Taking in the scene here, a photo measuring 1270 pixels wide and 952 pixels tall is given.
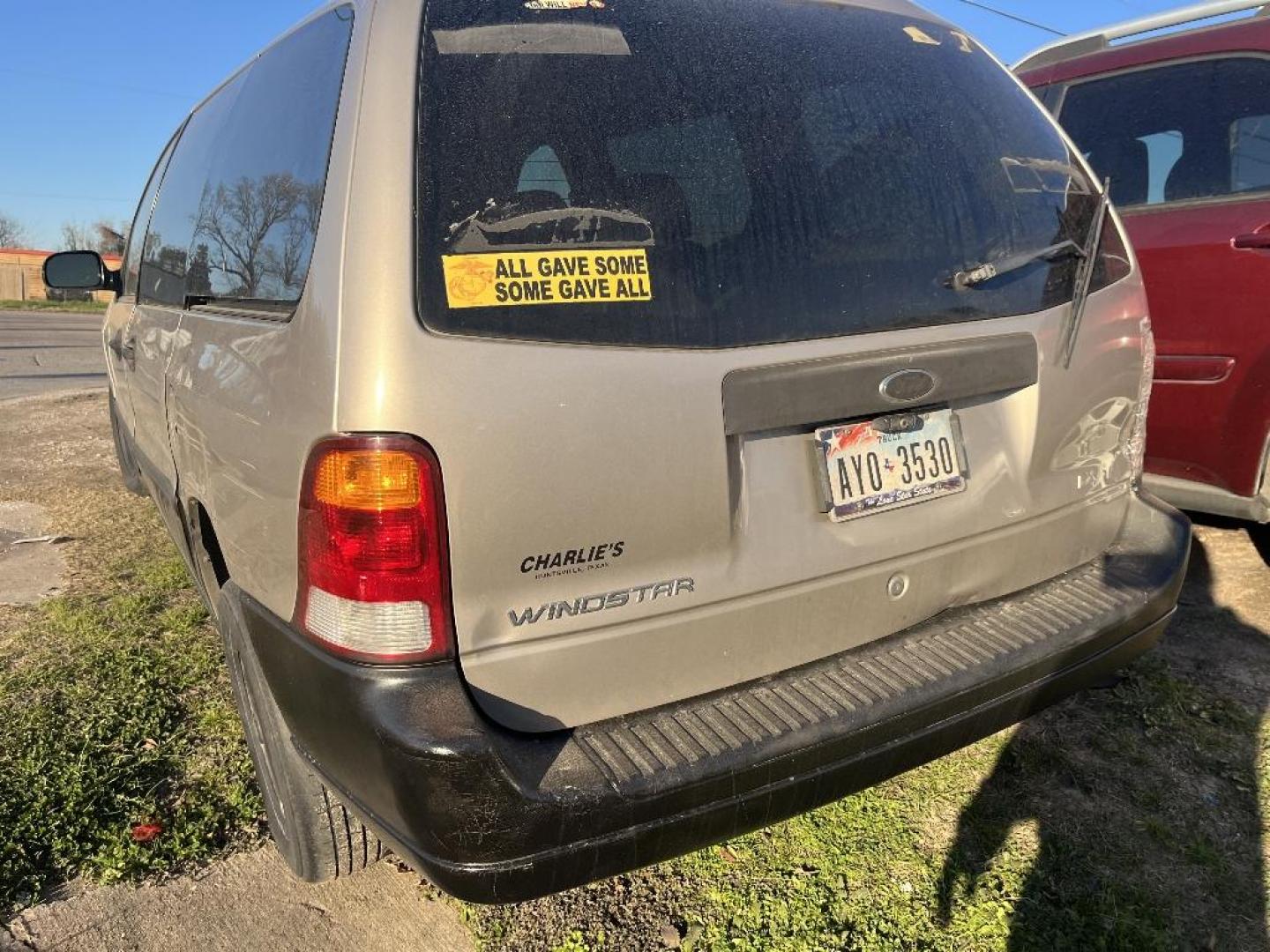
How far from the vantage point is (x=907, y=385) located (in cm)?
197

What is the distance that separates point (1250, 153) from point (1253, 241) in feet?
1.19

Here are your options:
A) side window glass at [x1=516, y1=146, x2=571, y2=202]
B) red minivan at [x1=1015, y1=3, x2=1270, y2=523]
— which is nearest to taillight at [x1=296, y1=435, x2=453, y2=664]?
side window glass at [x1=516, y1=146, x2=571, y2=202]

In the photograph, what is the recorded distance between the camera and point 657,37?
190cm

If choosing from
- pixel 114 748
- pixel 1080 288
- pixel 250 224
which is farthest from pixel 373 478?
pixel 114 748

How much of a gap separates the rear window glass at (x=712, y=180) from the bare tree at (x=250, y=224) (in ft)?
1.53

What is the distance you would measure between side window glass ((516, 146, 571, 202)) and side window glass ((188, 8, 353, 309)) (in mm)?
381

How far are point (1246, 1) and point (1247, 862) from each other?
119 inches

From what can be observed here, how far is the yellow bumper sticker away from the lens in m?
1.61

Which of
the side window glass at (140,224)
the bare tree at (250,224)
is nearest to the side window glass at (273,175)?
the bare tree at (250,224)

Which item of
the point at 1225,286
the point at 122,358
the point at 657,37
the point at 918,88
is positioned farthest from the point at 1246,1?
the point at 122,358

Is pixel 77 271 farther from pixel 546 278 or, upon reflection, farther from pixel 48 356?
pixel 48 356

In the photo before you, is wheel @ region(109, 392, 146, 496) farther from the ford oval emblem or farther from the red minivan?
the red minivan

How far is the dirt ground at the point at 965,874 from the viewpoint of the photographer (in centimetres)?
215

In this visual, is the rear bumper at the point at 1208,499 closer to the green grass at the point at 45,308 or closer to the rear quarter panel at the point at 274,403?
the rear quarter panel at the point at 274,403
